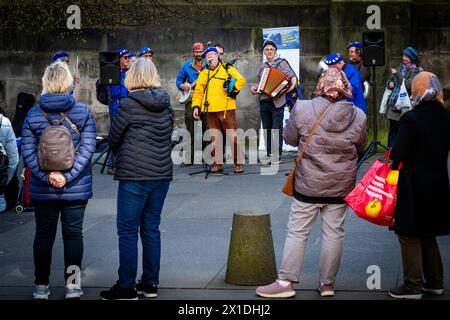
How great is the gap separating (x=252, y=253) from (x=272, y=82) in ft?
26.4

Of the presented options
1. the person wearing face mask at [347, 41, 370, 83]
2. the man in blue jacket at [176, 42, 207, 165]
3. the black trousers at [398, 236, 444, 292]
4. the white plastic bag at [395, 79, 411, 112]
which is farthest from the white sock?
the man in blue jacket at [176, 42, 207, 165]

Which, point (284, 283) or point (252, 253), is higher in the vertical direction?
point (252, 253)

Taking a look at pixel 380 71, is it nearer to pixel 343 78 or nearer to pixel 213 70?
pixel 213 70

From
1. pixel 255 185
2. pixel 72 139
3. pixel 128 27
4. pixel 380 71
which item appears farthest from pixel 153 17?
pixel 72 139

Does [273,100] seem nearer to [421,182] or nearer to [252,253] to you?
[252,253]

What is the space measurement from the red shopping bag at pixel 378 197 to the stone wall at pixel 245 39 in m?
11.0

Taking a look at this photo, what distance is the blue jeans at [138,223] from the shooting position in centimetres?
796

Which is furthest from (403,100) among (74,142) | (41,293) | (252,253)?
(41,293)

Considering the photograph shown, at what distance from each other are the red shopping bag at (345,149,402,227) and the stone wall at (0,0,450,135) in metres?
11.0

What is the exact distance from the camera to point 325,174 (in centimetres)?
792

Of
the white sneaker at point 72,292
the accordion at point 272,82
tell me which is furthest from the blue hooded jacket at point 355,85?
the white sneaker at point 72,292

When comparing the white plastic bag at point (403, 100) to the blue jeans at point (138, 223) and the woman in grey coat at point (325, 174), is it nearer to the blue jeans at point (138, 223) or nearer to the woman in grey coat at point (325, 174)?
the woman in grey coat at point (325, 174)
